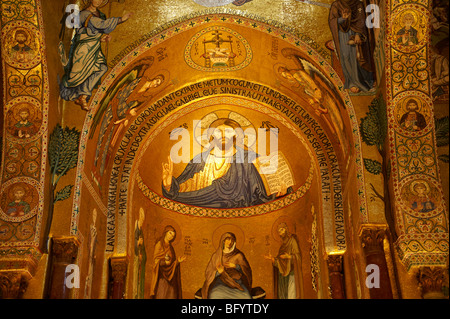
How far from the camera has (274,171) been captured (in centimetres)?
1412

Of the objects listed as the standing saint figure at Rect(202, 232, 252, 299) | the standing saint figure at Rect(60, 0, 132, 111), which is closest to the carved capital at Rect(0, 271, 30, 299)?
the standing saint figure at Rect(60, 0, 132, 111)

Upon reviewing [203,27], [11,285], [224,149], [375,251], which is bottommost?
[11,285]

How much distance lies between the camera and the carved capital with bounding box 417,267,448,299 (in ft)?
32.1

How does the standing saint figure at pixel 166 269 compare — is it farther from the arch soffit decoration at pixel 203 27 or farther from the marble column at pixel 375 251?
the marble column at pixel 375 251

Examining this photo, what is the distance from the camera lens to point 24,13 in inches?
430

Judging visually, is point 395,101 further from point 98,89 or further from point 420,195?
point 98,89

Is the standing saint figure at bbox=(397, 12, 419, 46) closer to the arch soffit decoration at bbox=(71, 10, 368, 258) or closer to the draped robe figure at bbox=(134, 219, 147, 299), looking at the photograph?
the arch soffit decoration at bbox=(71, 10, 368, 258)

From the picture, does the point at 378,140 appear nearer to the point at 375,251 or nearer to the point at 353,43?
the point at 353,43

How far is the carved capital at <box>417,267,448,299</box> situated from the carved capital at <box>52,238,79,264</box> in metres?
5.47

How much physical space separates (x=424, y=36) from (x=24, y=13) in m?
6.62

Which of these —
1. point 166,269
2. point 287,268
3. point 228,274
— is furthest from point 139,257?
point 287,268

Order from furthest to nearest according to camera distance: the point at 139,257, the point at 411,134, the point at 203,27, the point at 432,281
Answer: the point at 139,257
the point at 203,27
the point at 411,134
the point at 432,281

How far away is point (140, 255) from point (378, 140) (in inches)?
203

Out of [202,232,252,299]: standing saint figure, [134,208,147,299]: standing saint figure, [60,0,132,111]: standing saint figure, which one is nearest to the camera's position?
[60,0,132,111]: standing saint figure
